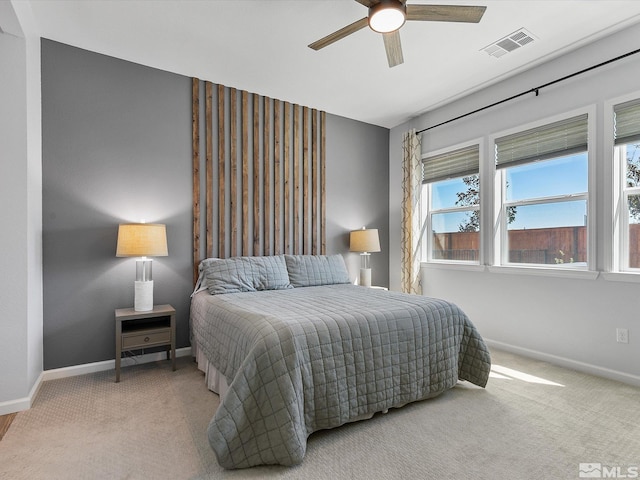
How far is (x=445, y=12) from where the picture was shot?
2020 millimetres

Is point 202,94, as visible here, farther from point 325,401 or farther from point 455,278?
point 455,278

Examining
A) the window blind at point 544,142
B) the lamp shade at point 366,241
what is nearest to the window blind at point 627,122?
the window blind at point 544,142

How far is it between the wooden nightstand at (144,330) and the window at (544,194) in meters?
3.41

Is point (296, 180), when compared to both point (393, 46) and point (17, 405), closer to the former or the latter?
point (393, 46)

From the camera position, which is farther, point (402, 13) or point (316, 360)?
point (402, 13)

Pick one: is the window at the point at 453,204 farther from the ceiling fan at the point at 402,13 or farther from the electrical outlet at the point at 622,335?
the ceiling fan at the point at 402,13

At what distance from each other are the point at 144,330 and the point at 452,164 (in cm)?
379

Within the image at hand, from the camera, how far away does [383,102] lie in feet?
13.3

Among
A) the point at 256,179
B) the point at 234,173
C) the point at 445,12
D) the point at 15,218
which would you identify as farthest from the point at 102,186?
the point at 445,12

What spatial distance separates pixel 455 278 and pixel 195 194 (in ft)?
10.2

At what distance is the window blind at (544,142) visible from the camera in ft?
9.77

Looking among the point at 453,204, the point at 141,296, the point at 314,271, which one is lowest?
the point at 141,296

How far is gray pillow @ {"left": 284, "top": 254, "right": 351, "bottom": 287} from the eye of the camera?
3570 millimetres

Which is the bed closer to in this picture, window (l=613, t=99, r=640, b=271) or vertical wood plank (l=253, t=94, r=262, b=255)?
vertical wood plank (l=253, t=94, r=262, b=255)
